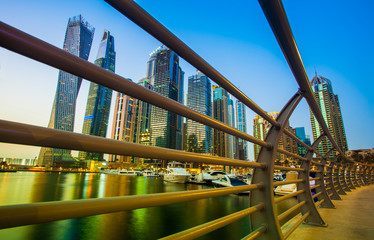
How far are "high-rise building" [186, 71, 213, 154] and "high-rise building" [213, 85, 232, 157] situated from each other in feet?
25.4

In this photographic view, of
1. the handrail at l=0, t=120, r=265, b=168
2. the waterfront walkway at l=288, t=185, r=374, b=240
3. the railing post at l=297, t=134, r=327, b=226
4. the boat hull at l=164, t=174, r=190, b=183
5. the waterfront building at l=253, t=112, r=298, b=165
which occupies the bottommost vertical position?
the boat hull at l=164, t=174, r=190, b=183

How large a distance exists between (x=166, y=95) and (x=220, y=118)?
47.9m

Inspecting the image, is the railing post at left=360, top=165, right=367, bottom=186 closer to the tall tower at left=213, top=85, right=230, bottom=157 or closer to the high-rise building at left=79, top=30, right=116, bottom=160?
the tall tower at left=213, top=85, right=230, bottom=157

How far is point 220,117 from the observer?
129125mm

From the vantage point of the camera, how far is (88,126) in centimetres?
11344

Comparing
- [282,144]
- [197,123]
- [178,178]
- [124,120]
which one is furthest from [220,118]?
[178,178]

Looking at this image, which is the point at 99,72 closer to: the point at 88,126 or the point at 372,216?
the point at 372,216

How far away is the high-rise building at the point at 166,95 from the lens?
9656 centimetres

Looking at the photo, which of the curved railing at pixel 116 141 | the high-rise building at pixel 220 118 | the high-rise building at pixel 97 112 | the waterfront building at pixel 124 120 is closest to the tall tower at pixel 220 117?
the high-rise building at pixel 220 118

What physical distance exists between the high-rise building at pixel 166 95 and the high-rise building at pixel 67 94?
3804cm

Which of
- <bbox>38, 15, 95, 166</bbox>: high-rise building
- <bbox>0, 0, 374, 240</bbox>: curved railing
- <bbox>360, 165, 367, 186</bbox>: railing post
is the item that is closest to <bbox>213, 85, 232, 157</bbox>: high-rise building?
<bbox>38, 15, 95, 166</bbox>: high-rise building

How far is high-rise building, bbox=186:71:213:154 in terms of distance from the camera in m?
99.2

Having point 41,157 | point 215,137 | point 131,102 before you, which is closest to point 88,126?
point 131,102

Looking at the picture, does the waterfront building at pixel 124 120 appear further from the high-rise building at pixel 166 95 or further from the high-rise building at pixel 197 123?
the high-rise building at pixel 197 123
